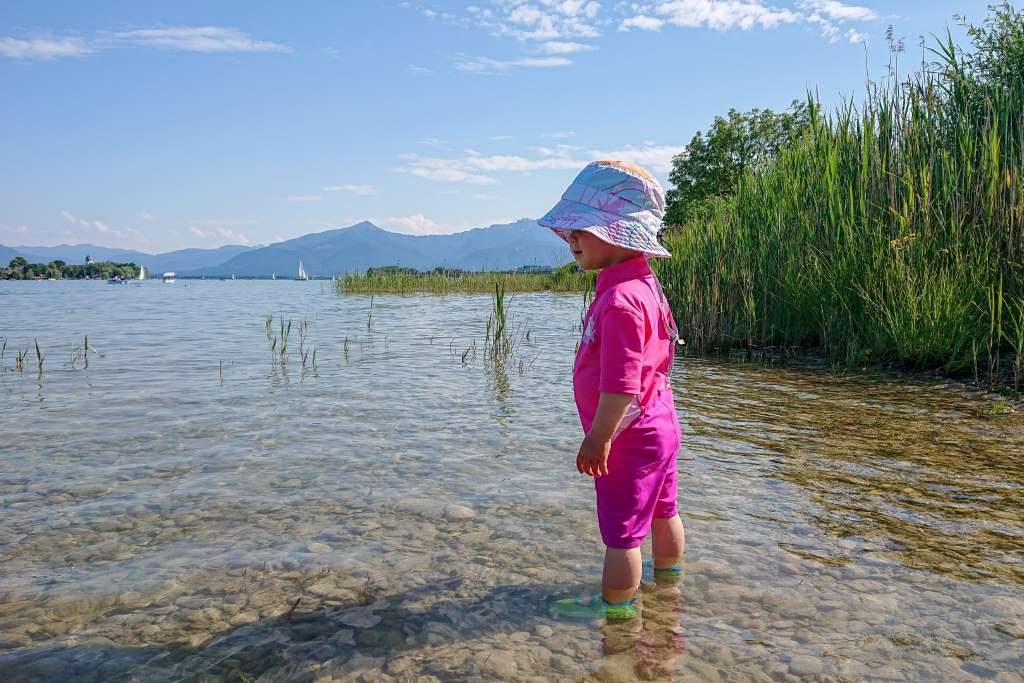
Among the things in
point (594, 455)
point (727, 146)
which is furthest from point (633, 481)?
point (727, 146)

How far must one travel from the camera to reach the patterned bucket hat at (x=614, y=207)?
2475 millimetres

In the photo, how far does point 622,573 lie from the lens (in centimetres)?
243

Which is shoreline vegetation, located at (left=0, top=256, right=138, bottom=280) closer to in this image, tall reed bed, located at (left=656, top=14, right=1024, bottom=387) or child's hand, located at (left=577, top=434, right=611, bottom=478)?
tall reed bed, located at (left=656, top=14, right=1024, bottom=387)

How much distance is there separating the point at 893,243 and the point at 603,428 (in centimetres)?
620

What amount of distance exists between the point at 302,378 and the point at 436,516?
5.17 meters

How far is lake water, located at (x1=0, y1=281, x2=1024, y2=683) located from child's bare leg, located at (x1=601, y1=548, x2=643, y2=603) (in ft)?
0.40

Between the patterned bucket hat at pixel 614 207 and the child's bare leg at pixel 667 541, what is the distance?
1044 millimetres

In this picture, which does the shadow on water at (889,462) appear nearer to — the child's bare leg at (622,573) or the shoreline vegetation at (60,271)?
the child's bare leg at (622,573)

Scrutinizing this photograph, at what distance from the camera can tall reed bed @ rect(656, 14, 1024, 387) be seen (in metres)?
6.84

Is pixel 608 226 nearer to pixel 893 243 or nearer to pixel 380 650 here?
pixel 380 650

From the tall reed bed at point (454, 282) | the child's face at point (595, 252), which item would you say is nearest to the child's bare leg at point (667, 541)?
the child's face at point (595, 252)

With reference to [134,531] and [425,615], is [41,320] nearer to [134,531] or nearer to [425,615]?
[134,531]

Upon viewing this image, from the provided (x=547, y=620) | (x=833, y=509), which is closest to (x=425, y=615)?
(x=547, y=620)

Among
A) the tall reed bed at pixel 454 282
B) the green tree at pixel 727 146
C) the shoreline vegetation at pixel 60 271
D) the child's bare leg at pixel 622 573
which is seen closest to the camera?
the child's bare leg at pixel 622 573
